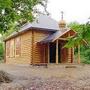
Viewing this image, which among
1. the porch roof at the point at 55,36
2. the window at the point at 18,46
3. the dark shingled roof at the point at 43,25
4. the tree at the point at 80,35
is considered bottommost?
the tree at the point at 80,35

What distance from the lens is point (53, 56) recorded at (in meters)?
31.6

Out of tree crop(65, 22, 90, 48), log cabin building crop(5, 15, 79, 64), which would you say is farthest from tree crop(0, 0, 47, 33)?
tree crop(65, 22, 90, 48)

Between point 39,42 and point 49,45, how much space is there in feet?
4.70

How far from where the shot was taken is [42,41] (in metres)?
29.0

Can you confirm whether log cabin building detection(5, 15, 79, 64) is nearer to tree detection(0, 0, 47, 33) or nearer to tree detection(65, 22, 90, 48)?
tree detection(0, 0, 47, 33)

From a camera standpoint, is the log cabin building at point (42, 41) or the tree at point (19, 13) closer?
the tree at point (19, 13)

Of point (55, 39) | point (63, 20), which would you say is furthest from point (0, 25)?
point (63, 20)

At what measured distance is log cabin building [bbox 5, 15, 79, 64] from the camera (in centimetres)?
2859

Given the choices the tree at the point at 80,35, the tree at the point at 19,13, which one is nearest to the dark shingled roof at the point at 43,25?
the tree at the point at 19,13

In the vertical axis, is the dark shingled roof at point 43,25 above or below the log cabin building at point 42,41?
above

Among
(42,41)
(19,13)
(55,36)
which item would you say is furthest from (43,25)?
(19,13)

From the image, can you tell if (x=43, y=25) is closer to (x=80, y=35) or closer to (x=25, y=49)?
(x=25, y=49)

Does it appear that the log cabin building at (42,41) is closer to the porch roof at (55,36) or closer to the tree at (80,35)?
the porch roof at (55,36)

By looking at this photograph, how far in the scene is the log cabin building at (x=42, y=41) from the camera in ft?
93.8
